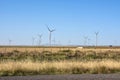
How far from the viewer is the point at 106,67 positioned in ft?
71.6

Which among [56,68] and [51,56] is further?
[51,56]

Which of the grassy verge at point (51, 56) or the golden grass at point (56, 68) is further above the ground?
the golden grass at point (56, 68)

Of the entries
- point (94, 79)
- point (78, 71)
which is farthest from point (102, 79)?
point (78, 71)

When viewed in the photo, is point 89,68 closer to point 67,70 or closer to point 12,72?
point 67,70

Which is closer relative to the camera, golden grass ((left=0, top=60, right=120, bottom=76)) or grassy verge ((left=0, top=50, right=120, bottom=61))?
golden grass ((left=0, top=60, right=120, bottom=76))

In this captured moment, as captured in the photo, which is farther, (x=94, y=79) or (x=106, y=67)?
(x=106, y=67)

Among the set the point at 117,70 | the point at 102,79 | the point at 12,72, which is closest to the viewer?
the point at 102,79

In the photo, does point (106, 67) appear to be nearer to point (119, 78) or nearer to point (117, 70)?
point (117, 70)

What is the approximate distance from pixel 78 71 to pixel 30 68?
126 inches

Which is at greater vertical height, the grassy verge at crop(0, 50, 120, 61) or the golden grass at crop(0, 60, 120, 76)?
the golden grass at crop(0, 60, 120, 76)

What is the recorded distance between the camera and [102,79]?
15.4 m

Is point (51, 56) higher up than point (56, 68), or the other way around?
point (56, 68)

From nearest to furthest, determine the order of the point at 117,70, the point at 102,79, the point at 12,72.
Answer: the point at 102,79 < the point at 12,72 < the point at 117,70

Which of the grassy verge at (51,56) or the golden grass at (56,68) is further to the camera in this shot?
the grassy verge at (51,56)
